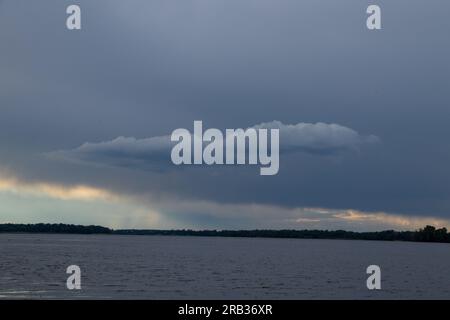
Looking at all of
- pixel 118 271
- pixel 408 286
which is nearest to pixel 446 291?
pixel 408 286

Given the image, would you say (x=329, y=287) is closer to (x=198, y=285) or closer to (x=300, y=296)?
(x=300, y=296)

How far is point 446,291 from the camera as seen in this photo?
272ft

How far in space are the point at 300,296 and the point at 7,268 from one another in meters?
51.0

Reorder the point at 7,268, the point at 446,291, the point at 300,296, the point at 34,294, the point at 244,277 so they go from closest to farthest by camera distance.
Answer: the point at 34,294 < the point at 300,296 < the point at 446,291 < the point at 244,277 < the point at 7,268

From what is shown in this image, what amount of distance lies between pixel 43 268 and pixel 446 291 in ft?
200

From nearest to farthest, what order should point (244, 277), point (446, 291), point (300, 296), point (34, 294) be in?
1. point (34, 294)
2. point (300, 296)
3. point (446, 291)
4. point (244, 277)

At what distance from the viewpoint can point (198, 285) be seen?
77.2 metres

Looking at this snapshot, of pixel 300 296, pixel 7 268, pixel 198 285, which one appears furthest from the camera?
pixel 7 268
